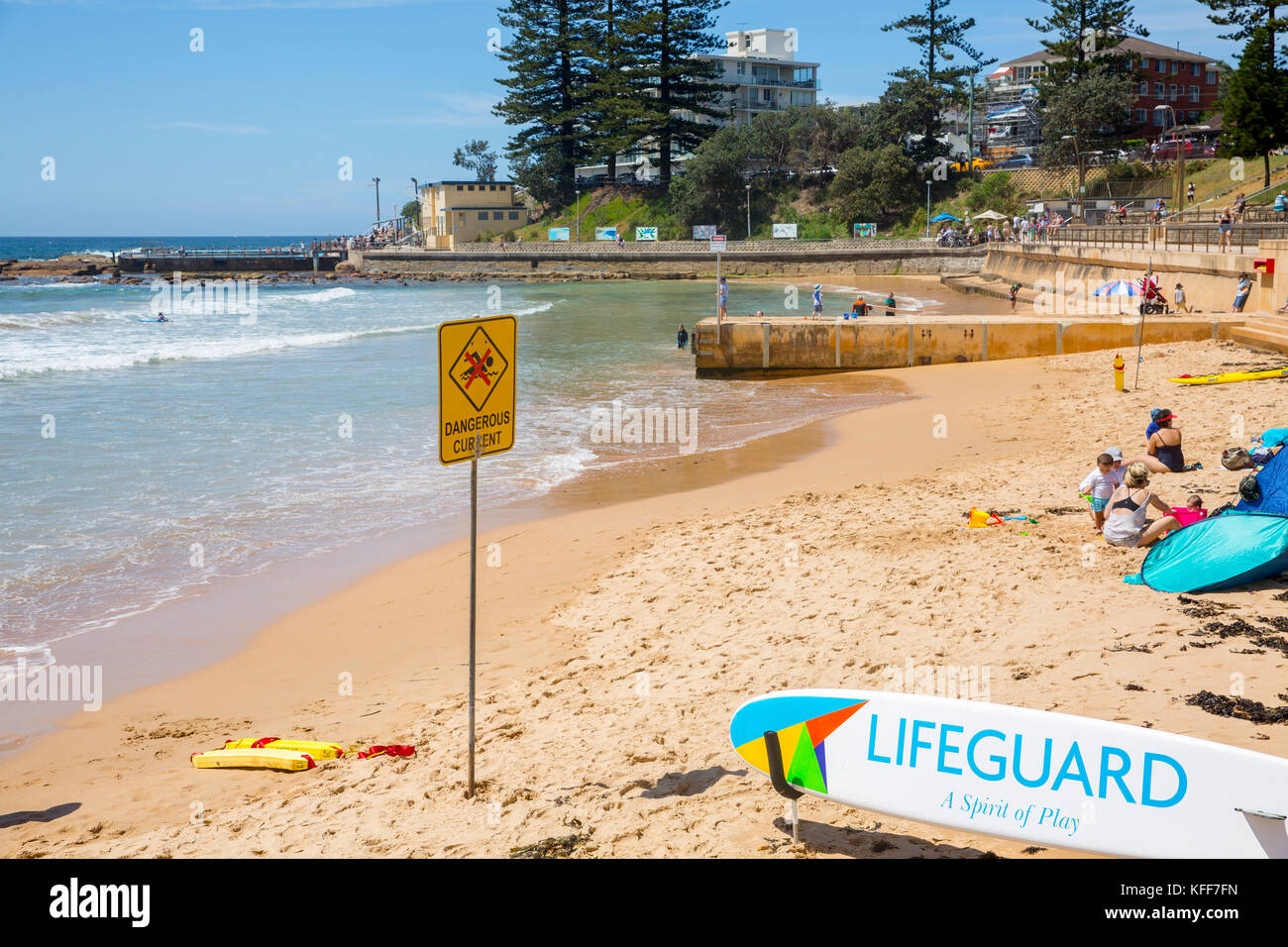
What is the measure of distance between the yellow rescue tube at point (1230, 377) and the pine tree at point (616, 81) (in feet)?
238

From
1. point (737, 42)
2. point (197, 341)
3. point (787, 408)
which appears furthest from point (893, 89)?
point (787, 408)

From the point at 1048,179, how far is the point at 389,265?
56.8 metres

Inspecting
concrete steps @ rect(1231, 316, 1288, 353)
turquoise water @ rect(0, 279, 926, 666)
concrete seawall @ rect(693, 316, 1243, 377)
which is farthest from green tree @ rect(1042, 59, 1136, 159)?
concrete steps @ rect(1231, 316, 1288, 353)

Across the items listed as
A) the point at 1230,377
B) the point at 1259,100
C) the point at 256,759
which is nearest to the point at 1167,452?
the point at 1230,377

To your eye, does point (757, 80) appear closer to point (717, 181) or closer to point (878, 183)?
point (717, 181)

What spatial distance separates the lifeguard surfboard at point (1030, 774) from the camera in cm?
407

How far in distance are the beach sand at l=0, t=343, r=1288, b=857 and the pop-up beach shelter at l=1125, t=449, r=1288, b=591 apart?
0.49 feet

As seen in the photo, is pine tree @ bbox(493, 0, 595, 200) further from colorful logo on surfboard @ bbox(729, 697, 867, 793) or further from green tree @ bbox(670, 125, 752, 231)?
colorful logo on surfboard @ bbox(729, 697, 867, 793)

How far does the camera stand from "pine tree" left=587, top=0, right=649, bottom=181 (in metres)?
84.4

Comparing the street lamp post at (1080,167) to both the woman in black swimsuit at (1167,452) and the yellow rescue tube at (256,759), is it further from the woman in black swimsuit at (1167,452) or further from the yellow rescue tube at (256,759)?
the yellow rescue tube at (256,759)

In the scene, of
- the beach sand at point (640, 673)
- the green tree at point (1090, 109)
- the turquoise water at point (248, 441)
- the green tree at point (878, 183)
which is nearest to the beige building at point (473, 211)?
the green tree at point (878, 183)

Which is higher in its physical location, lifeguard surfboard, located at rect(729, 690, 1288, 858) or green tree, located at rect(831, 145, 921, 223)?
green tree, located at rect(831, 145, 921, 223)

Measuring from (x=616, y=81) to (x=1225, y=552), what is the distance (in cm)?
8326

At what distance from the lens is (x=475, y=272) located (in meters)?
90.2
